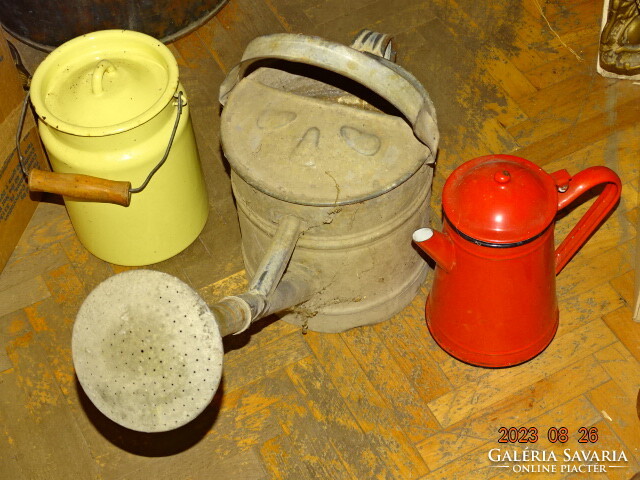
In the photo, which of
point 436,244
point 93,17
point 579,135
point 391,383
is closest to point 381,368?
point 391,383

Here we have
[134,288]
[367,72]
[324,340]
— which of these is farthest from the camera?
[324,340]

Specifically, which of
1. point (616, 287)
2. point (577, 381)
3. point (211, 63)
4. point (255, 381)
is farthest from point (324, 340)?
point (211, 63)

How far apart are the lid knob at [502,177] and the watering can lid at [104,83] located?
62 cm

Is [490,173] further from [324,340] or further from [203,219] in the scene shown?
[203,219]

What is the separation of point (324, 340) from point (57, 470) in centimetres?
55

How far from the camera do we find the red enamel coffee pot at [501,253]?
1361mm

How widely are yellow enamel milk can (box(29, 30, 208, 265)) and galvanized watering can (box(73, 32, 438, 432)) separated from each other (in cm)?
15

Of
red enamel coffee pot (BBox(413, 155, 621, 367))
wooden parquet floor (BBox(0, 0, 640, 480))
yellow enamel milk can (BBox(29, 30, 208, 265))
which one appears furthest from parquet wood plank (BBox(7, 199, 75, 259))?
red enamel coffee pot (BBox(413, 155, 621, 367))

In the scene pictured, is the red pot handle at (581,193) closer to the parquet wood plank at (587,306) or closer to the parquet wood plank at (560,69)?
the parquet wood plank at (587,306)

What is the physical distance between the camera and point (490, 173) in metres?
Result: 1.39

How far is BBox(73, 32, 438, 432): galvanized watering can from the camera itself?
1.23 m

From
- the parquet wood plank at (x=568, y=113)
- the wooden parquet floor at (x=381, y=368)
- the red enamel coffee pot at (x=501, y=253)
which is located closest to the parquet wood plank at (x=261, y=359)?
the wooden parquet floor at (x=381, y=368)

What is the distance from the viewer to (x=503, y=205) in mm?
1354

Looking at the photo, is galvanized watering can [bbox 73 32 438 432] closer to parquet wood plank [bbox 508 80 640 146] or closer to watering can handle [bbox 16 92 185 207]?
watering can handle [bbox 16 92 185 207]
